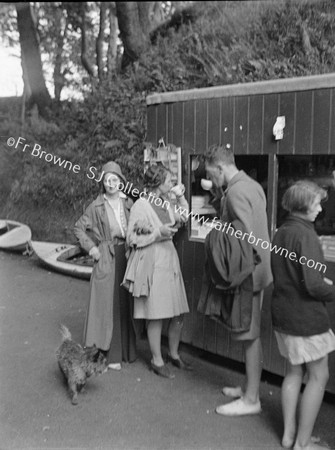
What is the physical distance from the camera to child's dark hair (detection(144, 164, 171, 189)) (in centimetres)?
445

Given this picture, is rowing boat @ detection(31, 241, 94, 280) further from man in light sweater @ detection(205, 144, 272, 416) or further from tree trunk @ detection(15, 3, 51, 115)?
man in light sweater @ detection(205, 144, 272, 416)

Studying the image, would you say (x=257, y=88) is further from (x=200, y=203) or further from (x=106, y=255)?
(x=106, y=255)

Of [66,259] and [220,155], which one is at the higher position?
[220,155]

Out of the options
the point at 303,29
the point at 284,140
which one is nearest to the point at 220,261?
the point at 284,140

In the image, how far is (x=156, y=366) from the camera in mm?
4672

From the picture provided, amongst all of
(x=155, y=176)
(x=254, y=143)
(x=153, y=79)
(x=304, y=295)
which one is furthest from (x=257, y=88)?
(x=153, y=79)

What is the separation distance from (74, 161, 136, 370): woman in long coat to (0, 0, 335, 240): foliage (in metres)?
3.47

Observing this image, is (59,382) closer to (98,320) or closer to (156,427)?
(98,320)

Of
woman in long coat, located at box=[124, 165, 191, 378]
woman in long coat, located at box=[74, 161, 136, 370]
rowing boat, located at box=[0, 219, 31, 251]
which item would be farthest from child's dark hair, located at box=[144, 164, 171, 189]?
rowing boat, located at box=[0, 219, 31, 251]

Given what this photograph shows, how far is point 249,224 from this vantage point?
3611mm

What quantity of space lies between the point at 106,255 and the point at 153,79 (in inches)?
270

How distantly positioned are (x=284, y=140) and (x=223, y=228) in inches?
36.8

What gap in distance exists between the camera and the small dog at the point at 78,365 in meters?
4.12

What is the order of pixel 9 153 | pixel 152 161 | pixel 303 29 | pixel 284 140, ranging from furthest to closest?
pixel 9 153
pixel 303 29
pixel 152 161
pixel 284 140
